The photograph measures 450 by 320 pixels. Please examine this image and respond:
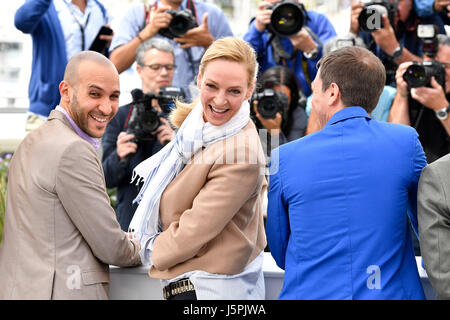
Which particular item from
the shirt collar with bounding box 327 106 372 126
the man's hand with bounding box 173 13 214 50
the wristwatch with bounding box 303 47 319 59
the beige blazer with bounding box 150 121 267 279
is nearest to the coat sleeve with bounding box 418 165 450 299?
the shirt collar with bounding box 327 106 372 126

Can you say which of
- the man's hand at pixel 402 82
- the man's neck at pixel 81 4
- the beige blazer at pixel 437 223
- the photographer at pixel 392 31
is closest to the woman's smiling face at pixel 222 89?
the beige blazer at pixel 437 223

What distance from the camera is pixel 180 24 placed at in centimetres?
472

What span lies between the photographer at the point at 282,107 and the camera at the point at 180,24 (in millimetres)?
642

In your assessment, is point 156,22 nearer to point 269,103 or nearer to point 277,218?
point 269,103

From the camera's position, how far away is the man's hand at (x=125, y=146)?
412 cm

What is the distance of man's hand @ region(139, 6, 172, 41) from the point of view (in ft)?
15.2

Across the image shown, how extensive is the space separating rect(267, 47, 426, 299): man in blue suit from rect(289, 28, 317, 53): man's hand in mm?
2149

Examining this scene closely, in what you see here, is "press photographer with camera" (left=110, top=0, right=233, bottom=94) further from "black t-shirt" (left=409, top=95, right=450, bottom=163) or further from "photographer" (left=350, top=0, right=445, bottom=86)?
"black t-shirt" (left=409, top=95, right=450, bottom=163)

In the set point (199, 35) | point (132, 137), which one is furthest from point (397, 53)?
point (132, 137)

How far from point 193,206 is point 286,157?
14.9 inches

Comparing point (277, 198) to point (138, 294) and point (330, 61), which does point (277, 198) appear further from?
point (138, 294)

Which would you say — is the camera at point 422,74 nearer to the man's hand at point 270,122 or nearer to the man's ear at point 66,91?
the man's hand at point 270,122

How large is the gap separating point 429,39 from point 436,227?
2.34 metres
